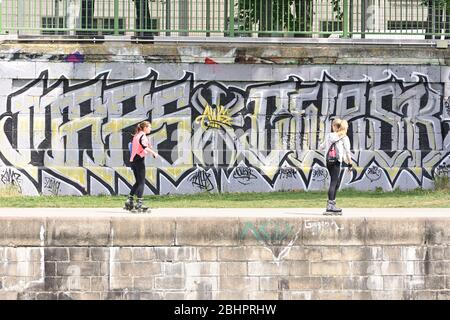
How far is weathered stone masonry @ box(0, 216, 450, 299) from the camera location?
15008mm

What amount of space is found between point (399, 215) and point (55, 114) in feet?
27.0

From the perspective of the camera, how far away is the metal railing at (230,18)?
72.9 ft

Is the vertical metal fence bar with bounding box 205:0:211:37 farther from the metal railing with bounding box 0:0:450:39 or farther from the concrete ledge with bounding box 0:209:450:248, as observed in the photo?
the concrete ledge with bounding box 0:209:450:248

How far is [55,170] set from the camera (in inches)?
850

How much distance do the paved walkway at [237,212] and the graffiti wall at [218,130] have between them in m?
3.56

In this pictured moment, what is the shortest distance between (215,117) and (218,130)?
0.25 m

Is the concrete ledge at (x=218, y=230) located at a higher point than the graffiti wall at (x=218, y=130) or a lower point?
lower

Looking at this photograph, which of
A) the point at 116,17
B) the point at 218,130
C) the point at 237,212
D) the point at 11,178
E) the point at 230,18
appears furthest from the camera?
the point at 230,18

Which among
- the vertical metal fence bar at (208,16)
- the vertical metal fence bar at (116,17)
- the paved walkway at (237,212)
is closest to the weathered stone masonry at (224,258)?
the paved walkway at (237,212)

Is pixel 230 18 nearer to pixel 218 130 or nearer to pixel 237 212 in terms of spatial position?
pixel 218 130

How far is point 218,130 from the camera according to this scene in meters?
22.0

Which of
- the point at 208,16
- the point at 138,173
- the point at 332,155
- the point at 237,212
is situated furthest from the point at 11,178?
the point at 332,155

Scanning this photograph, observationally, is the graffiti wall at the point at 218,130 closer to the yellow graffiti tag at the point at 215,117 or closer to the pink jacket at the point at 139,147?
the yellow graffiti tag at the point at 215,117

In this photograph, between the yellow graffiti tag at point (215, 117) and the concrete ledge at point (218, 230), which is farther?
the yellow graffiti tag at point (215, 117)
